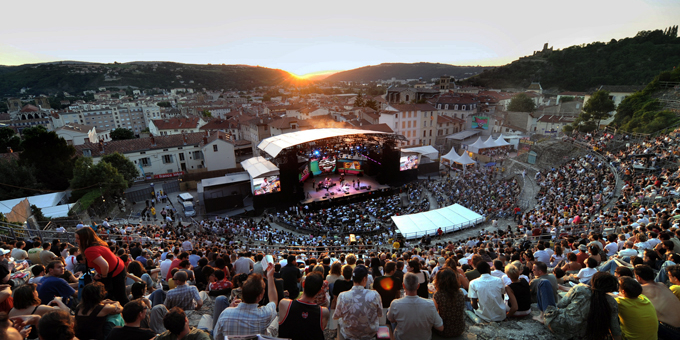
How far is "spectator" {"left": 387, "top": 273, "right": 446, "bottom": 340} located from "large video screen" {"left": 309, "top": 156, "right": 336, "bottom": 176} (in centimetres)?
2155

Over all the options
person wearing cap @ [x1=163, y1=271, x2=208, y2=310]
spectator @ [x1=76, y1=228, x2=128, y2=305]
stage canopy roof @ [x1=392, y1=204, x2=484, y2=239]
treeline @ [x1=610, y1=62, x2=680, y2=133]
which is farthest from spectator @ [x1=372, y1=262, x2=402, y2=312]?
treeline @ [x1=610, y1=62, x2=680, y2=133]

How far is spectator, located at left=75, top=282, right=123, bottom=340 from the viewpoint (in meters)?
2.80

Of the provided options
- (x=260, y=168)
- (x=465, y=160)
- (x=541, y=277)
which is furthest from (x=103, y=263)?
(x=465, y=160)

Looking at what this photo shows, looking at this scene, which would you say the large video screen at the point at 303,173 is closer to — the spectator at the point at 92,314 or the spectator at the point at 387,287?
the spectator at the point at 387,287

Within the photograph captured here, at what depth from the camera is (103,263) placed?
3.48 m

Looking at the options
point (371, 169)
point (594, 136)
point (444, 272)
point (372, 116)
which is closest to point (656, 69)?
point (594, 136)

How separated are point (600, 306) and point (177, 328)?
398cm

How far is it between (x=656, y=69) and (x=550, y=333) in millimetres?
68214

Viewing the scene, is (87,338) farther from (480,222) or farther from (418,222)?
(480,222)

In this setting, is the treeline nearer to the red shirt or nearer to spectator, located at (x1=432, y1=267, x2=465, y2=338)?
spectator, located at (x1=432, y1=267, x2=465, y2=338)

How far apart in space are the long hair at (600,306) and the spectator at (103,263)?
5.39 m

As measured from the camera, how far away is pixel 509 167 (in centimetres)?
2677

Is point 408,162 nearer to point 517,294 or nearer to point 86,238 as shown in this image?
point 517,294

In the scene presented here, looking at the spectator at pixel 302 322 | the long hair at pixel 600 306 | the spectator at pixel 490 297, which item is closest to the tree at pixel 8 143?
the spectator at pixel 302 322
